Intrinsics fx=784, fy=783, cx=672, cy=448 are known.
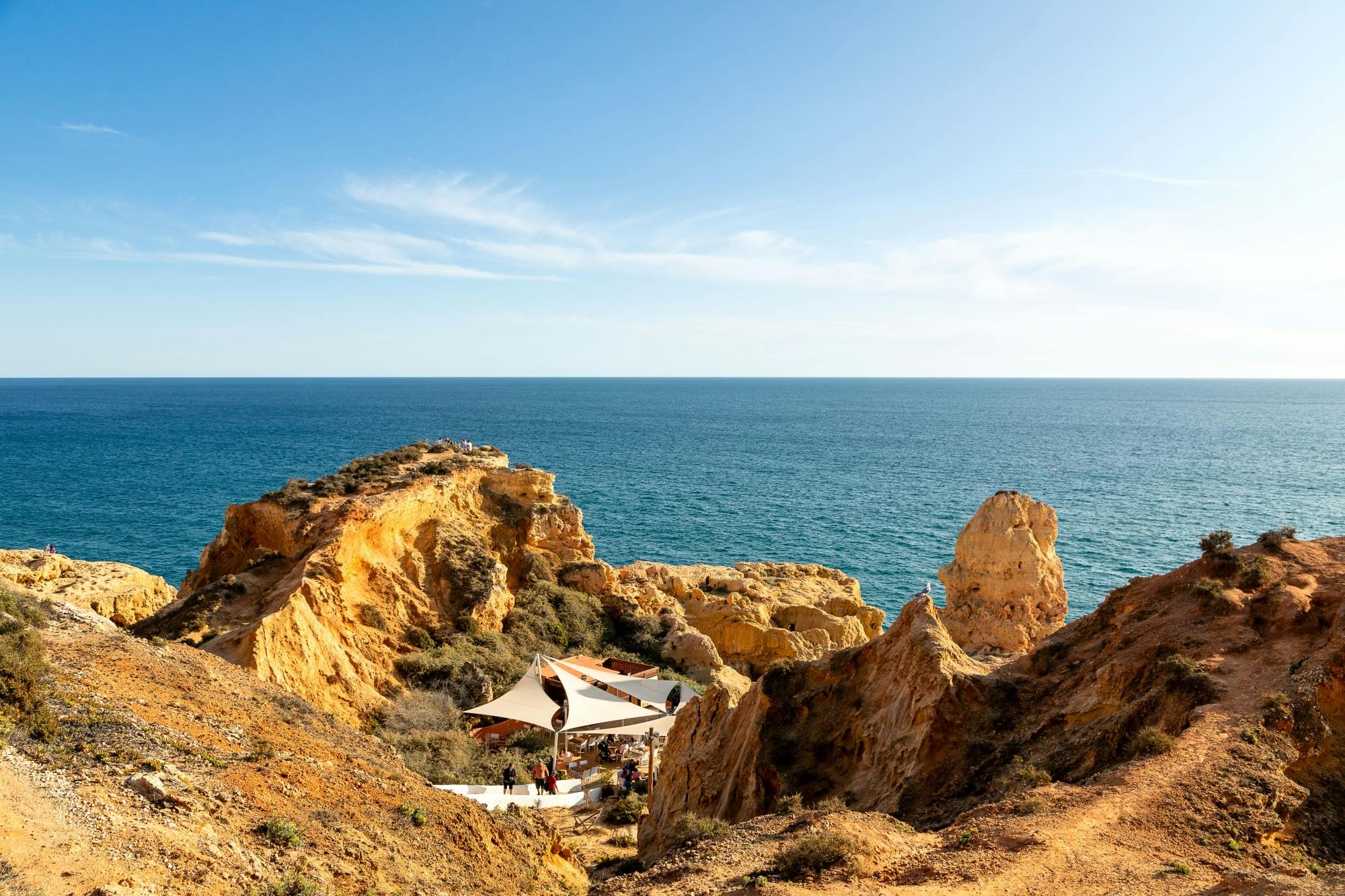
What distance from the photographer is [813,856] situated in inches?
342

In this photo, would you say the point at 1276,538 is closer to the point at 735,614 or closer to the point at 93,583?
the point at 735,614

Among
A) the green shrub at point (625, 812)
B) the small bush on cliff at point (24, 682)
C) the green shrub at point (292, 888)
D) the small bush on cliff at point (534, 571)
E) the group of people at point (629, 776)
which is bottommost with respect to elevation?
the group of people at point (629, 776)

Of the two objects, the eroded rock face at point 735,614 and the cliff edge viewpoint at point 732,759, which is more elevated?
the cliff edge viewpoint at point 732,759

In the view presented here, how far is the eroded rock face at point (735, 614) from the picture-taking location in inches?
1245

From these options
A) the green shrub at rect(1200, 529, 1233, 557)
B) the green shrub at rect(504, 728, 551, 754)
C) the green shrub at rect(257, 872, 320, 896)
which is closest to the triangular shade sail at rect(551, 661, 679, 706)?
the green shrub at rect(504, 728, 551, 754)

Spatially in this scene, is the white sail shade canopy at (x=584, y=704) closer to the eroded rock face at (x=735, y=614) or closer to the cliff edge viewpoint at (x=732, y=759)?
the cliff edge viewpoint at (x=732, y=759)

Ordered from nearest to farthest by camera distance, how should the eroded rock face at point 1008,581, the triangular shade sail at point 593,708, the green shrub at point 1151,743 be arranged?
the green shrub at point 1151,743 < the triangular shade sail at point 593,708 < the eroded rock face at point 1008,581

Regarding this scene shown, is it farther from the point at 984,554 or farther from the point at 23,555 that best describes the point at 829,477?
the point at 23,555

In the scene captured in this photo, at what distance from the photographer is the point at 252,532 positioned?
28.0 m

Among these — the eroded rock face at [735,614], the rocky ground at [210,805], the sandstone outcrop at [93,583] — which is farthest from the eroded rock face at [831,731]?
the sandstone outcrop at [93,583]

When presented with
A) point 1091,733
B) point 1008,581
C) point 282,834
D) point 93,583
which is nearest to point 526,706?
point 282,834

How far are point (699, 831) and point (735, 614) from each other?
22905mm

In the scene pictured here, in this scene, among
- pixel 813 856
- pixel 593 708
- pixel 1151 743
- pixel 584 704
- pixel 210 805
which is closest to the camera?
pixel 813 856

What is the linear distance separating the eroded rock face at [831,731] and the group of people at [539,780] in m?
3.97
